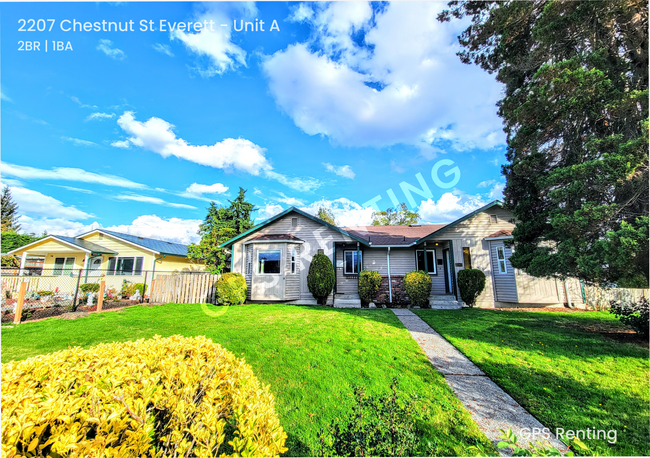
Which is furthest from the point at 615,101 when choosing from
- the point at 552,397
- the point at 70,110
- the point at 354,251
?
the point at 70,110

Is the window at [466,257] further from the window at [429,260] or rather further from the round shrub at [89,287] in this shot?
the round shrub at [89,287]

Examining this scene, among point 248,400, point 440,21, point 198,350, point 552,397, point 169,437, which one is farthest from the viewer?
point 440,21

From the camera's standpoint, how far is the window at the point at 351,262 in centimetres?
1433

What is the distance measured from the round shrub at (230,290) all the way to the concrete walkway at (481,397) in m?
9.06

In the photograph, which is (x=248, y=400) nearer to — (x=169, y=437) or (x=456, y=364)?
(x=169, y=437)

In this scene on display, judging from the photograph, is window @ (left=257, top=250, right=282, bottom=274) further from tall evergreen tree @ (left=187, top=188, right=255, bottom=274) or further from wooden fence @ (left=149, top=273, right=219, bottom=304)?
tall evergreen tree @ (left=187, top=188, right=255, bottom=274)

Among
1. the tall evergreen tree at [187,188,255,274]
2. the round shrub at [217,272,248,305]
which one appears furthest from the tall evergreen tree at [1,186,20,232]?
the round shrub at [217,272,248,305]

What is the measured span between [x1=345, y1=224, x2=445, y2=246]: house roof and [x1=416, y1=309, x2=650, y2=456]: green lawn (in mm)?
7068

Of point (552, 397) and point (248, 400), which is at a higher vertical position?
point (248, 400)

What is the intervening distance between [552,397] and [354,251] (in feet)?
36.2

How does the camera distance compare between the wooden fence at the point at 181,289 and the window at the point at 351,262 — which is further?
the window at the point at 351,262

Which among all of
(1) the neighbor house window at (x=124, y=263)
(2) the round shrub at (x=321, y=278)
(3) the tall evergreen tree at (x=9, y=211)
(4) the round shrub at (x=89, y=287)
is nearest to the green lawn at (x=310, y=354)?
(2) the round shrub at (x=321, y=278)

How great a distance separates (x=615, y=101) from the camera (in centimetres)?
563

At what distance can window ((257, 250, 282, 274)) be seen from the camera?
43.7 ft
